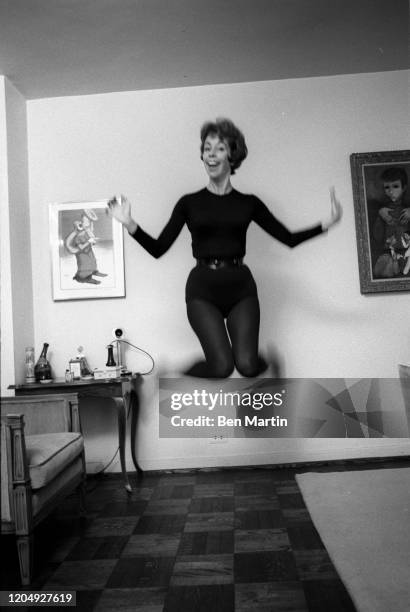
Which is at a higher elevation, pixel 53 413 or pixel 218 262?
pixel 218 262

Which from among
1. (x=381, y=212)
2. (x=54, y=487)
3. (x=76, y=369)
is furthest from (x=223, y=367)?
(x=76, y=369)

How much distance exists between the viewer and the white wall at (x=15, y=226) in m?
1.65

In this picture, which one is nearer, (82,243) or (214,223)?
(214,223)

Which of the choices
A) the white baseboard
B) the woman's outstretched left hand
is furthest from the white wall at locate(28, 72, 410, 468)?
the woman's outstretched left hand

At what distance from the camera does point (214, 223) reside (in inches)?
55.6

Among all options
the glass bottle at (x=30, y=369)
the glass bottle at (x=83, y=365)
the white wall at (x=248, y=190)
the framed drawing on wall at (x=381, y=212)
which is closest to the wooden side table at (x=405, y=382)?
the white wall at (x=248, y=190)

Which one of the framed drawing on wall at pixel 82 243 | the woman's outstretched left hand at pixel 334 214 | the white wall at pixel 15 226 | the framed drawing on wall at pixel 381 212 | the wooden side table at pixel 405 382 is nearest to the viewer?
the woman's outstretched left hand at pixel 334 214

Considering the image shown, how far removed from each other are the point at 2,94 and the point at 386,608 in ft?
5.76

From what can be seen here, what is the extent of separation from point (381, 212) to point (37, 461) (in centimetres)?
156

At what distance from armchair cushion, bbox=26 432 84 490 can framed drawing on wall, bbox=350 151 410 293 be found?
1.42 m

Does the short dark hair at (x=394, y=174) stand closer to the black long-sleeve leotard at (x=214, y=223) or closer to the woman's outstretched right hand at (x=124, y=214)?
the black long-sleeve leotard at (x=214, y=223)

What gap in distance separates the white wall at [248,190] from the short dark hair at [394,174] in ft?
0.29

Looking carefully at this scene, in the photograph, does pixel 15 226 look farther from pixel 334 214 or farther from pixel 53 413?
pixel 334 214

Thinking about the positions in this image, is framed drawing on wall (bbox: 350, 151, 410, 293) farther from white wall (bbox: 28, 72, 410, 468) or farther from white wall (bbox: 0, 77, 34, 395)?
white wall (bbox: 0, 77, 34, 395)
